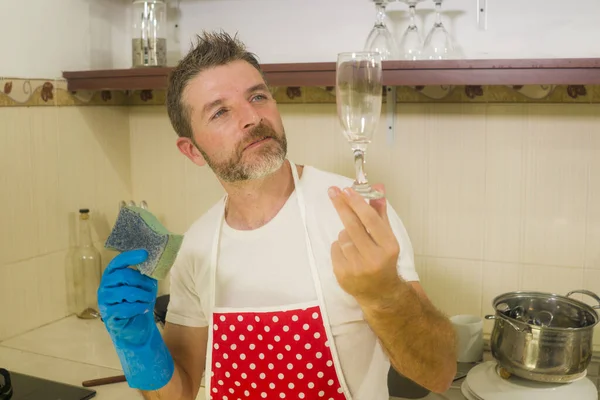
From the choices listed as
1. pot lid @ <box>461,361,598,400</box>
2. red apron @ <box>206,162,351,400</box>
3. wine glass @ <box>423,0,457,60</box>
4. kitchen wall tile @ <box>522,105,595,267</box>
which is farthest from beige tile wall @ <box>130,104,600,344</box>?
red apron @ <box>206,162,351,400</box>

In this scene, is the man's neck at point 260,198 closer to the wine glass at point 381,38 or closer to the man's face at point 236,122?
the man's face at point 236,122

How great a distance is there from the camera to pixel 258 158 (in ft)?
4.58

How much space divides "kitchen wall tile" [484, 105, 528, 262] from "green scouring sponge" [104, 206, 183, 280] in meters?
0.97

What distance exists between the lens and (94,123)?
2279mm

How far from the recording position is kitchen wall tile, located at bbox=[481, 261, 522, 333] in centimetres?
192

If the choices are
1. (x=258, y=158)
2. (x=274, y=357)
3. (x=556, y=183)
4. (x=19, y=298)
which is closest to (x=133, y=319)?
(x=274, y=357)

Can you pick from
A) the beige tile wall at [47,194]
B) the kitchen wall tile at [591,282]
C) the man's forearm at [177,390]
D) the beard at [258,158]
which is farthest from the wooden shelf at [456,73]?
the man's forearm at [177,390]

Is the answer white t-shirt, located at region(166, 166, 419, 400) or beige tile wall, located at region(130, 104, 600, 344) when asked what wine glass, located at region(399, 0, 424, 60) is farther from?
white t-shirt, located at region(166, 166, 419, 400)

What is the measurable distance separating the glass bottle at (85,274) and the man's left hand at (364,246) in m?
1.33

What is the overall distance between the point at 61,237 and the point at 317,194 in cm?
103

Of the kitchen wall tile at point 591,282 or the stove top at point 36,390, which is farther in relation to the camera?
the kitchen wall tile at point 591,282

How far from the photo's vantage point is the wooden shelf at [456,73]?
1.57 m

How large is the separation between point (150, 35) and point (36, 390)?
44.4 inches

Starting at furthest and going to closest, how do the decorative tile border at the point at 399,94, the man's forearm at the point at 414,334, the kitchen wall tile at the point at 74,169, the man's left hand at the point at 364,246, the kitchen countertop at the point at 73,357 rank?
1. the kitchen wall tile at the point at 74,169
2. the decorative tile border at the point at 399,94
3. the kitchen countertop at the point at 73,357
4. the man's forearm at the point at 414,334
5. the man's left hand at the point at 364,246
